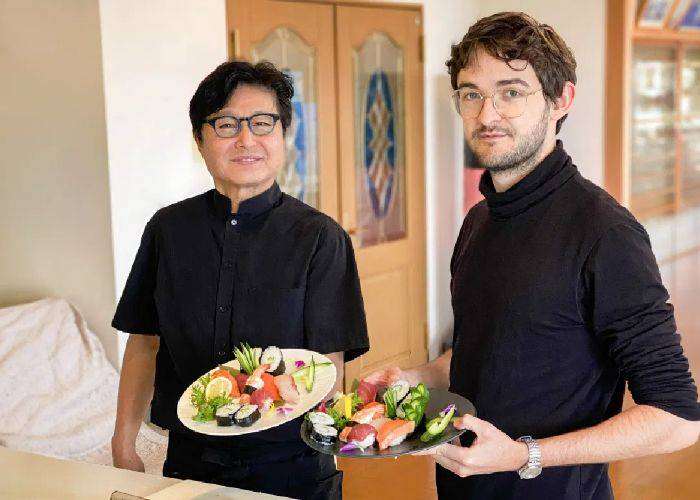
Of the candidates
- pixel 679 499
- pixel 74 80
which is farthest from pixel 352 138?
pixel 679 499

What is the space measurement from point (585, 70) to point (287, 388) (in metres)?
4.34

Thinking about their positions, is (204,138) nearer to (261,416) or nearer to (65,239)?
(261,416)

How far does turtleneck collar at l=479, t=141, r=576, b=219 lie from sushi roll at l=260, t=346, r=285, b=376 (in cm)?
49

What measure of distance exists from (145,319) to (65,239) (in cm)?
175

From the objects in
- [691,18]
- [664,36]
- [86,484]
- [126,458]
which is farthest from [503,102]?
[691,18]

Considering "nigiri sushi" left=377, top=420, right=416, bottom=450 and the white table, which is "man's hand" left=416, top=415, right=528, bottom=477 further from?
the white table

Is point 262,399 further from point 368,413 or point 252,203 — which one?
point 252,203

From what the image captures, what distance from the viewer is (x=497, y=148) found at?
1590mm

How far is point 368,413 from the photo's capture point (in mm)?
1502

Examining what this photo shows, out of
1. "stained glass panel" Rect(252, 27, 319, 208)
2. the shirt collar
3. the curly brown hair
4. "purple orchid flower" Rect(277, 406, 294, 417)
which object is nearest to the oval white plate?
"purple orchid flower" Rect(277, 406, 294, 417)

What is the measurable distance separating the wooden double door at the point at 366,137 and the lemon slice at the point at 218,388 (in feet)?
9.11

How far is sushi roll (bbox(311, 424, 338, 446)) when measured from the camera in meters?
1.45

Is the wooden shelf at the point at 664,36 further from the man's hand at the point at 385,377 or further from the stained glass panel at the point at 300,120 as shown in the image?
the man's hand at the point at 385,377

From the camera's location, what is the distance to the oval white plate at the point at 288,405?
1.54 m
